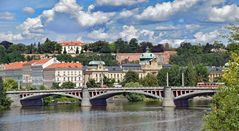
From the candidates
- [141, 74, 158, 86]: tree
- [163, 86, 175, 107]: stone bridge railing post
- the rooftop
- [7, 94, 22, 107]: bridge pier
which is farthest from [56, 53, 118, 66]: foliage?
[163, 86, 175, 107]: stone bridge railing post

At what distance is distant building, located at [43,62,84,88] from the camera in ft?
362

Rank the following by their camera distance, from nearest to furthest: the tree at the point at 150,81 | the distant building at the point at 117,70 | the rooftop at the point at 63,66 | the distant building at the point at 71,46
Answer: the tree at the point at 150,81, the rooftop at the point at 63,66, the distant building at the point at 117,70, the distant building at the point at 71,46

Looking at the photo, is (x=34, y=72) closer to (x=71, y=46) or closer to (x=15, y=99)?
(x=15, y=99)

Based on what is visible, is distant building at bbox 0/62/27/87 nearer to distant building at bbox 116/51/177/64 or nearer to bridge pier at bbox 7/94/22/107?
distant building at bbox 116/51/177/64

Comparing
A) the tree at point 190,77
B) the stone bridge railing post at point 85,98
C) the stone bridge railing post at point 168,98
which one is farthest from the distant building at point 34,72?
the stone bridge railing post at point 168,98

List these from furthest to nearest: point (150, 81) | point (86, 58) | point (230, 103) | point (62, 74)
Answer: point (86, 58) < point (62, 74) < point (150, 81) < point (230, 103)

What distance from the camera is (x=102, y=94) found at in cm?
7038

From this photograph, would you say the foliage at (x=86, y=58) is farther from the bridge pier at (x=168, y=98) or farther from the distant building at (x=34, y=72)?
the bridge pier at (x=168, y=98)

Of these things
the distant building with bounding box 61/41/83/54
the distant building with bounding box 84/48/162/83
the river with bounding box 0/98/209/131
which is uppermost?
the distant building with bounding box 61/41/83/54

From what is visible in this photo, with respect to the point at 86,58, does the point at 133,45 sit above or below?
above

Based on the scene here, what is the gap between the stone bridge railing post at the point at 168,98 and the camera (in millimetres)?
66000

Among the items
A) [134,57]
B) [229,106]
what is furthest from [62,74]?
[229,106]

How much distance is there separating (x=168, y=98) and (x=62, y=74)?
1827 inches

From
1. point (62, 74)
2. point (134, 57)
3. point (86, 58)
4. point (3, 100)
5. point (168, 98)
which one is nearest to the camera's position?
point (168, 98)
